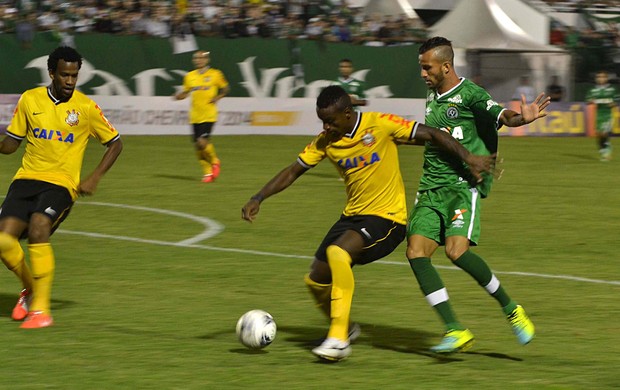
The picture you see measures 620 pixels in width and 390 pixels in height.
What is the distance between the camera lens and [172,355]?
7.48 metres

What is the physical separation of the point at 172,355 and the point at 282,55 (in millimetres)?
26136

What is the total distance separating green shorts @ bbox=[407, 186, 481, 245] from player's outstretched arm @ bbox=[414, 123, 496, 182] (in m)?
0.26

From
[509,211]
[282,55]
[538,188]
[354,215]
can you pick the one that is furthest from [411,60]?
[354,215]

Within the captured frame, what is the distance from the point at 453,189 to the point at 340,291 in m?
1.11

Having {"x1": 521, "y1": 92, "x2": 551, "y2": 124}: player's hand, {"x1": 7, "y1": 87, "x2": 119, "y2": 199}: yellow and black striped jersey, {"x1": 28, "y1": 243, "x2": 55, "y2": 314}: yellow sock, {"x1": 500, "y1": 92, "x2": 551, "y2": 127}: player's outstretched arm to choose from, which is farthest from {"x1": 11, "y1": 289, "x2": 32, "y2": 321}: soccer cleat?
{"x1": 521, "y1": 92, "x2": 551, "y2": 124}: player's hand

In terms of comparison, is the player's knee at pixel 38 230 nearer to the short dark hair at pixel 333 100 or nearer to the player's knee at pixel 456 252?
the short dark hair at pixel 333 100

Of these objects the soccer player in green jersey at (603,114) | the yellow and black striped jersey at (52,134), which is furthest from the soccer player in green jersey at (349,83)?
the yellow and black striped jersey at (52,134)

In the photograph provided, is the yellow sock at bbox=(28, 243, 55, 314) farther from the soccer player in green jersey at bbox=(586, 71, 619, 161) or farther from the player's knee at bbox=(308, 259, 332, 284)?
the soccer player in green jersey at bbox=(586, 71, 619, 161)

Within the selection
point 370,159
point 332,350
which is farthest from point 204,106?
point 332,350

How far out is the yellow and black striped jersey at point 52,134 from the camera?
867 centimetres

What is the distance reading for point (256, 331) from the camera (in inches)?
295

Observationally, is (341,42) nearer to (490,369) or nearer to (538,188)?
(538,188)

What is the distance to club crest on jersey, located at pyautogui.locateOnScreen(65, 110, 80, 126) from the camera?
28.6ft

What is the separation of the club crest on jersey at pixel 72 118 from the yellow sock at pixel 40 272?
98 cm
